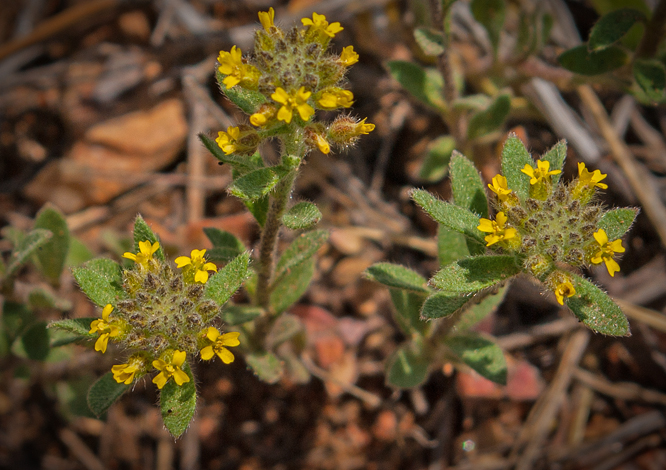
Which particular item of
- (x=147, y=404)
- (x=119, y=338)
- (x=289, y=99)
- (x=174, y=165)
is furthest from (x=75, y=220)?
(x=289, y=99)

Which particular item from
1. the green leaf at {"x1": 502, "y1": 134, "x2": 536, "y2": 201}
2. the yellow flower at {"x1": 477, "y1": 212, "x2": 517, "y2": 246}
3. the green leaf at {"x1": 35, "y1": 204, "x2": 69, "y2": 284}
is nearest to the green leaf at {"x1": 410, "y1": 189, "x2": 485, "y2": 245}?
the yellow flower at {"x1": 477, "y1": 212, "x2": 517, "y2": 246}

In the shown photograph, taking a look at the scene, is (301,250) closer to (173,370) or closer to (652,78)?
(173,370)

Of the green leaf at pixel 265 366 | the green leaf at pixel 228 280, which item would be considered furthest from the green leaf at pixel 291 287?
the green leaf at pixel 228 280

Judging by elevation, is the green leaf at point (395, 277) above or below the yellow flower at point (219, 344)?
below

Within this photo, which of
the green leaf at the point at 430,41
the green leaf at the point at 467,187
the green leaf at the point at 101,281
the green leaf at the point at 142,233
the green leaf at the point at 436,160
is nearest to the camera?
the green leaf at the point at 101,281

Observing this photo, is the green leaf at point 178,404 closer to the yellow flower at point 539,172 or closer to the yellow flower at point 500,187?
the yellow flower at point 500,187

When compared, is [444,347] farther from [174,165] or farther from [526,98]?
[174,165]

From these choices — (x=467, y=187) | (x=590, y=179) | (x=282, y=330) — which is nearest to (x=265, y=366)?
(x=282, y=330)
